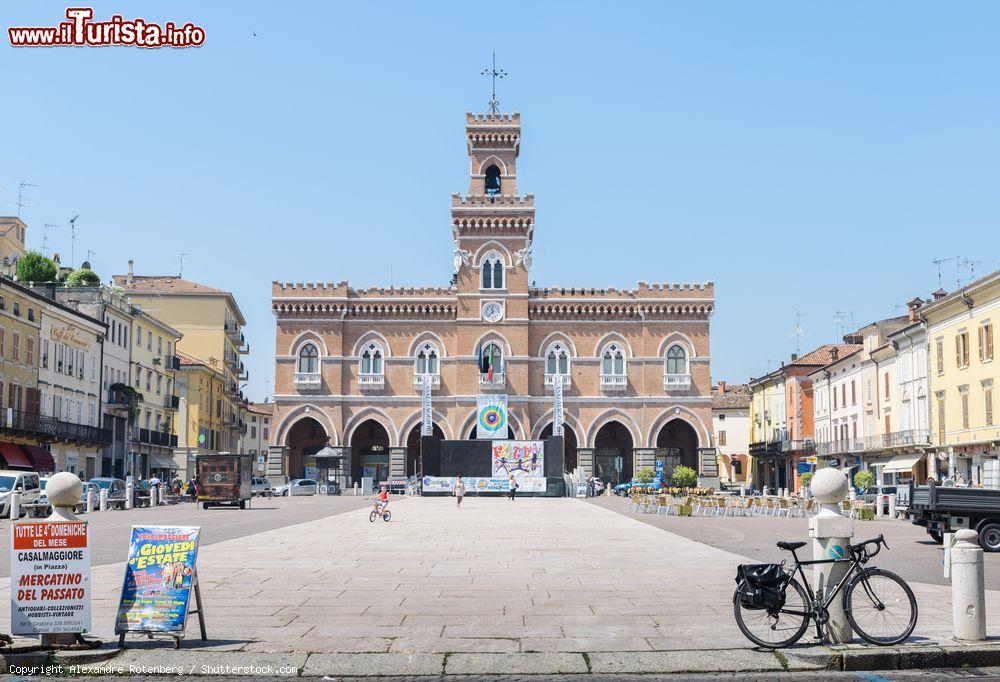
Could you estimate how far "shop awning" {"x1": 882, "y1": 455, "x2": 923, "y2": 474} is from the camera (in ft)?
175

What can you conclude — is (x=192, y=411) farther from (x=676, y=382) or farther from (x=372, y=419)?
(x=676, y=382)

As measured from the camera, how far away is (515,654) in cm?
952

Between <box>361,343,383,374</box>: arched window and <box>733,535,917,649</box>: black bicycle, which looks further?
<box>361,343,383,374</box>: arched window

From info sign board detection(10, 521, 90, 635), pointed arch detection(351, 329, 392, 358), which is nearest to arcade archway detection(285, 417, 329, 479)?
pointed arch detection(351, 329, 392, 358)

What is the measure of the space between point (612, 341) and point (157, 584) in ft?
212

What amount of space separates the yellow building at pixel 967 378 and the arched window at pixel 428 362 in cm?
3311

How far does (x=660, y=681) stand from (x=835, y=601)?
2.07m

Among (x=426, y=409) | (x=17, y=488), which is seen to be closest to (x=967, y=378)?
(x=426, y=409)

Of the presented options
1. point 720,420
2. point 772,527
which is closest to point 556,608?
point 772,527

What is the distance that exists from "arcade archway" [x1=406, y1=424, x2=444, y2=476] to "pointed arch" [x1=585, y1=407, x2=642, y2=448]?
32.4 ft

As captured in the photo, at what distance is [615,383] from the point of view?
7244 centimetres

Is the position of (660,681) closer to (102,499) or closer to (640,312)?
(102,499)

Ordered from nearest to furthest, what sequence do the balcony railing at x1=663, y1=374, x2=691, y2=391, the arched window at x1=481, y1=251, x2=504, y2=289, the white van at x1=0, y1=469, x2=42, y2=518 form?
the white van at x1=0, y1=469, x2=42, y2=518 → the balcony railing at x1=663, y1=374, x2=691, y2=391 → the arched window at x1=481, y1=251, x2=504, y2=289

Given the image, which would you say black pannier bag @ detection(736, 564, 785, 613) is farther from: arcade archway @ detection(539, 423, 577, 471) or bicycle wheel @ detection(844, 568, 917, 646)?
arcade archway @ detection(539, 423, 577, 471)
